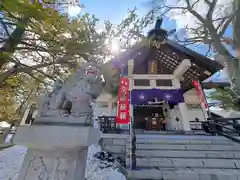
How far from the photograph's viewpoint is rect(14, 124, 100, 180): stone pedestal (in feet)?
4.64

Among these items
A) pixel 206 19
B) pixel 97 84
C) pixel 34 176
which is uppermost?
pixel 206 19

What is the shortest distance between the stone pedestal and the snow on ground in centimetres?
182

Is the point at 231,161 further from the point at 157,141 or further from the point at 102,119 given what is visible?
the point at 102,119

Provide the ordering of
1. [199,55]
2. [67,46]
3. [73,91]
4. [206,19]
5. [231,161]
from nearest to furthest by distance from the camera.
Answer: [73,91] → [67,46] → [231,161] → [206,19] → [199,55]

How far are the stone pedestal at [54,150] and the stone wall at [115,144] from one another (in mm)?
2827

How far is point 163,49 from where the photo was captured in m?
9.20

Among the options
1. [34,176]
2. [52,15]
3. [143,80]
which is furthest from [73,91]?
[143,80]

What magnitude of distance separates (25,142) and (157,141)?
4000mm

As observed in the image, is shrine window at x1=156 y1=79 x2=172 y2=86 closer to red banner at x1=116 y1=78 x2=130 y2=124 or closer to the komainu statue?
red banner at x1=116 y1=78 x2=130 y2=124

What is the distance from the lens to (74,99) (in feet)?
5.63

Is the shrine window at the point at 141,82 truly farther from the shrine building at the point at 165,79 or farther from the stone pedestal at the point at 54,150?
the stone pedestal at the point at 54,150

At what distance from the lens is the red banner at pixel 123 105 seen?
613cm

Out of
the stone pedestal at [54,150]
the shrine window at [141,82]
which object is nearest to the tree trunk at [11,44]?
the stone pedestal at [54,150]

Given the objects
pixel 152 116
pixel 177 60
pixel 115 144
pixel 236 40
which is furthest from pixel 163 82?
pixel 115 144
